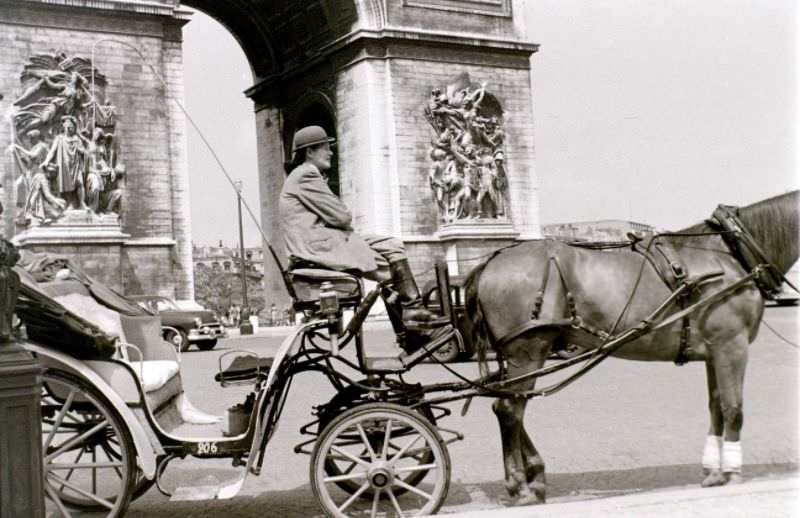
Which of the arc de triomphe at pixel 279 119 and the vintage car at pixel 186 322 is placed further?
the vintage car at pixel 186 322

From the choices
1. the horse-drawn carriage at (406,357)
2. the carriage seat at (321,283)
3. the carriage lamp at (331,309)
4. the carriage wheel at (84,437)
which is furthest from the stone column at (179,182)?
the carriage lamp at (331,309)

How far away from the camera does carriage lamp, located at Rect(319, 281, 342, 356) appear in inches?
207

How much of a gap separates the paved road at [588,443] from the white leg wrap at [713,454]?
321 millimetres

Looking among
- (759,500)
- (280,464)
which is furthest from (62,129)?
(759,500)

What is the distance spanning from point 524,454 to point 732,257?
1758mm

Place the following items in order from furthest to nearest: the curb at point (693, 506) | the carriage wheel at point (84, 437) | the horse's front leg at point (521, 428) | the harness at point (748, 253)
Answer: the harness at point (748, 253) < the horse's front leg at point (521, 428) < the carriage wheel at point (84, 437) < the curb at point (693, 506)

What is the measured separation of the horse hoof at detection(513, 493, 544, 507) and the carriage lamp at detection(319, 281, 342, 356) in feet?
4.36

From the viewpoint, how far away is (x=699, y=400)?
9852mm

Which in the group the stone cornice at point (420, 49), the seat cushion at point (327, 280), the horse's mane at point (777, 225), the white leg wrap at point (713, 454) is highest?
the stone cornice at point (420, 49)

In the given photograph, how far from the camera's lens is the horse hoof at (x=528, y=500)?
557cm

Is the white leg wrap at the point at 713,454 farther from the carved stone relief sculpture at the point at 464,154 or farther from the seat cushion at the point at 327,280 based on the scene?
the carved stone relief sculpture at the point at 464,154

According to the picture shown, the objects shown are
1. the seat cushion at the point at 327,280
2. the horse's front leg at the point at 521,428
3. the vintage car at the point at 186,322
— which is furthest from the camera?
the vintage car at the point at 186,322

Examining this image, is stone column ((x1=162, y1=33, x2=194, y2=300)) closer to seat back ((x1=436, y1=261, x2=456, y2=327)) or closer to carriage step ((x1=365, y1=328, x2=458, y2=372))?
seat back ((x1=436, y1=261, x2=456, y2=327))

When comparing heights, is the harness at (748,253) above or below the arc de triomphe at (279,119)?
below
